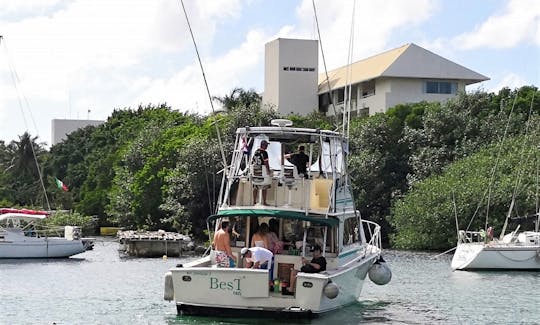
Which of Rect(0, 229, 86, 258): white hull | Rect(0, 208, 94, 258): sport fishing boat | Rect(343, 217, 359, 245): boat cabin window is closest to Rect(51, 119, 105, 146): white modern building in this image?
Rect(0, 208, 94, 258): sport fishing boat

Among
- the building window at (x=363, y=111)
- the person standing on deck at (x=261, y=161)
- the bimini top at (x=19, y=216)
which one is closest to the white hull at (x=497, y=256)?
the person standing on deck at (x=261, y=161)

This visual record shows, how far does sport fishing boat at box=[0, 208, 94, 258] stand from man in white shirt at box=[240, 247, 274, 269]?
32.1 metres

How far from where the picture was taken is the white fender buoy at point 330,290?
2488 cm

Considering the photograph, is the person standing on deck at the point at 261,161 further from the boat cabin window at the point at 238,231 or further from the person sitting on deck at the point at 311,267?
the person sitting on deck at the point at 311,267

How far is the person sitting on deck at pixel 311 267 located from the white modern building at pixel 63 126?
15165 centimetres

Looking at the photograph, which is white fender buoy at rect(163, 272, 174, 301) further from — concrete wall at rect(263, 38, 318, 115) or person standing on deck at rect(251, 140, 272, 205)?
concrete wall at rect(263, 38, 318, 115)

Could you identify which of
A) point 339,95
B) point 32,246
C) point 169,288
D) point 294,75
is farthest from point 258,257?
point 294,75

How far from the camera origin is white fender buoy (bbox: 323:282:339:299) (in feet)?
81.6

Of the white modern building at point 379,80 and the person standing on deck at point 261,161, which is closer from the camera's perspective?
the person standing on deck at point 261,161

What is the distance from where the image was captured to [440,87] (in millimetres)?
89250

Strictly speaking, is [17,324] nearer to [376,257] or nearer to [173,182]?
[376,257]

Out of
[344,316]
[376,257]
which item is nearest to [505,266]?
[376,257]

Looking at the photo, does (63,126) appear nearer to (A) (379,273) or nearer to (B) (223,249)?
(A) (379,273)

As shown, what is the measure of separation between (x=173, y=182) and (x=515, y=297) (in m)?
41.1
